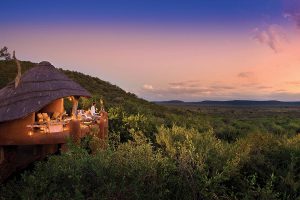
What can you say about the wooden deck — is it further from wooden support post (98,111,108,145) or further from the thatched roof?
wooden support post (98,111,108,145)

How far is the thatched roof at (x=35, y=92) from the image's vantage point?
1600 centimetres

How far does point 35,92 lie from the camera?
16766 mm

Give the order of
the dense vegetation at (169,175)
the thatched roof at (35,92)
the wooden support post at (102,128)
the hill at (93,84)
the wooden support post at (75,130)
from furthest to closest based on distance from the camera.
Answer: the hill at (93,84) → the wooden support post at (102,128) → the wooden support post at (75,130) → the thatched roof at (35,92) → the dense vegetation at (169,175)

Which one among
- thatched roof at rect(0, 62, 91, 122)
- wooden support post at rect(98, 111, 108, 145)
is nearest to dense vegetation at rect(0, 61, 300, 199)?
thatched roof at rect(0, 62, 91, 122)

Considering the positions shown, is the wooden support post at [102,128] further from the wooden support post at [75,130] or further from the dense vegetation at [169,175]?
the dense vegetation at [169,175]

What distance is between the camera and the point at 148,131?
2434cm

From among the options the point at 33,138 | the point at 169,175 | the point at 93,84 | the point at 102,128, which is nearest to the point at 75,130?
the point at 33,138

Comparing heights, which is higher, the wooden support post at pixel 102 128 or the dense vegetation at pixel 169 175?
the wooden support post at pixel 102 128

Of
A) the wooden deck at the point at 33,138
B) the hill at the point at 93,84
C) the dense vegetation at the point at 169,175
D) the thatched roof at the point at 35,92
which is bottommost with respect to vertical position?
the dense vegetation at the point at 169,175

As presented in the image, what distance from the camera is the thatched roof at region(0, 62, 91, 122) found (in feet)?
52.5

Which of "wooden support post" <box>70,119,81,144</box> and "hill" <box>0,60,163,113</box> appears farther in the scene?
"hill" <box>0,60,163,113</box>

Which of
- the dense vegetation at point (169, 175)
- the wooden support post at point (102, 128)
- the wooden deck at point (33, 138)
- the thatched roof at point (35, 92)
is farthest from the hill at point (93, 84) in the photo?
the dense vegetation at point (169, 175)

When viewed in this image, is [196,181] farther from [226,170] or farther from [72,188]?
[72,188]

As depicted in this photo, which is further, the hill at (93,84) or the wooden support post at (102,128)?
the hill at (93,84)
